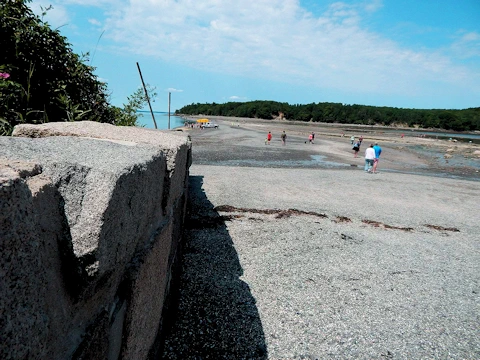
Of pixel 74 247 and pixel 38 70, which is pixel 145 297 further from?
pixel 38 70

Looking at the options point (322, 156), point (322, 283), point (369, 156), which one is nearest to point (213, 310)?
point (322, 283)

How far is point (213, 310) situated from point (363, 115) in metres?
137

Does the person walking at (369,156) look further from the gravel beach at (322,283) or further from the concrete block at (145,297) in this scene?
the concrete block at (145,297)

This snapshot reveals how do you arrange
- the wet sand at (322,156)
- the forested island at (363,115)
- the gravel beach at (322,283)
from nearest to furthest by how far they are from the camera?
the gravel beach at (322,283)
the wet sand at (322,156)
the forested island at (363,115)

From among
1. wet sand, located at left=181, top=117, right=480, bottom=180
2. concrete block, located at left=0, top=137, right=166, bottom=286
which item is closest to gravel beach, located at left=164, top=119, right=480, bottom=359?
concrete block, located at left=0, top=137, right=166, bottom=286

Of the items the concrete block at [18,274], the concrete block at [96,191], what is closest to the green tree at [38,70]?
the concrete block at [96,191]

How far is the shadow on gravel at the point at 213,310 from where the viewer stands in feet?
9.20

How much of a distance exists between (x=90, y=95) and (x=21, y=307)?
4.04 m

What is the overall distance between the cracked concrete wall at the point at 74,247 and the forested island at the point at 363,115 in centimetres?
13542

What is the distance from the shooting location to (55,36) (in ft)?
12.1

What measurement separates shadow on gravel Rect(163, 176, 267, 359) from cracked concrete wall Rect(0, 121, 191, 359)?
1.10 meters

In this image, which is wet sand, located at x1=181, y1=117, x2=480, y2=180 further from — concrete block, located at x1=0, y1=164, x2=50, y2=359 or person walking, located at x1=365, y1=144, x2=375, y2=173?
concrete block, located at x1=0, y1=164, x2=50, y2=359

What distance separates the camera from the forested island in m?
118

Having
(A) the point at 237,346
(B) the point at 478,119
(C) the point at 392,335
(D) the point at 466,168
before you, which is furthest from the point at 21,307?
(B) the point at 478,119
